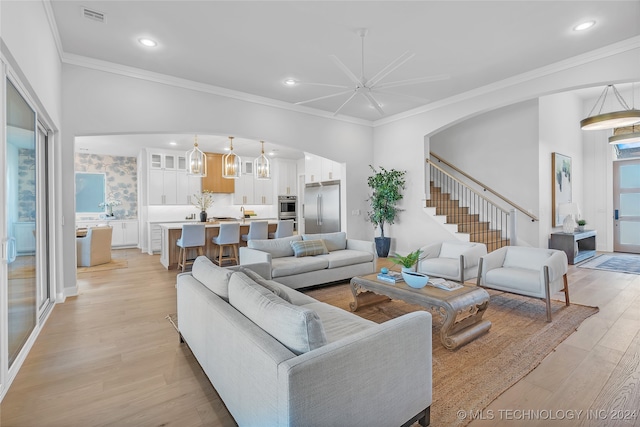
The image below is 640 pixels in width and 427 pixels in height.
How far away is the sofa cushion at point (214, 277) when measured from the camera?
2102mm

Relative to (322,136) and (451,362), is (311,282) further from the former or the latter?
(322,136)

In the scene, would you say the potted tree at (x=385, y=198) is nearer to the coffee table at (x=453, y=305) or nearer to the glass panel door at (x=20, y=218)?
the coffee table at (x=453, y=305)

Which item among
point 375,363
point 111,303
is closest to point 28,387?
point 111,303

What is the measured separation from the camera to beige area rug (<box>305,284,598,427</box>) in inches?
77.4

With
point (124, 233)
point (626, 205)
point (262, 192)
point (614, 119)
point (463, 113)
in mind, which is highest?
point (463, 113)

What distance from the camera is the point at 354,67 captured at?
4.45 meters

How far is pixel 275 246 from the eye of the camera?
181 inches

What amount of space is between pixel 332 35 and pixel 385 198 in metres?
3.72

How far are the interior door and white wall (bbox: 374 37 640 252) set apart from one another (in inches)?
18.4

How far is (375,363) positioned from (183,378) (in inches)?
60.5

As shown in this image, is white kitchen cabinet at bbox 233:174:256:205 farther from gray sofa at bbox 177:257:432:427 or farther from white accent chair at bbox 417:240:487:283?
gray sofa at bbox 177:257:432:427

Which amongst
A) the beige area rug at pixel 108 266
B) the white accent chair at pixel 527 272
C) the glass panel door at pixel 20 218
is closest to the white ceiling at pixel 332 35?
the glass panel door at pixel 20 218

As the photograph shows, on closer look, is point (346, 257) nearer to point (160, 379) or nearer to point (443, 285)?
point (443, 285)

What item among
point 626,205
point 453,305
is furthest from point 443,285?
point 626,205
